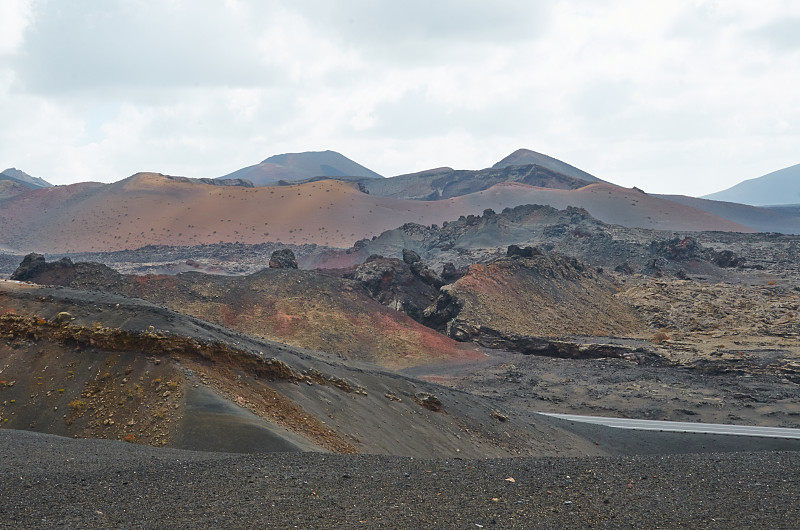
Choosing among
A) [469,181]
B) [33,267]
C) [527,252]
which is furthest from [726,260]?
[469,181]

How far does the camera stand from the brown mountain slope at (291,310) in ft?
121

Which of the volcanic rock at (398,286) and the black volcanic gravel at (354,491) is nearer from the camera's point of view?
the black volcanic gravel at (354,491)

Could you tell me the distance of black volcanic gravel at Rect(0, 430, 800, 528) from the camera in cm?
777

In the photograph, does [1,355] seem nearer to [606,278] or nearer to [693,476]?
[693,476]

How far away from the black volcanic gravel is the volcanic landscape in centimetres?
5

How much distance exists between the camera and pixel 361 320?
132ft

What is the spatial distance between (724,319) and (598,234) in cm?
4024

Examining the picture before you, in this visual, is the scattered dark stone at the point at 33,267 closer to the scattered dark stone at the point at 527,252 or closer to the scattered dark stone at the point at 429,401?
the scattered dark stone at the point at 429,401

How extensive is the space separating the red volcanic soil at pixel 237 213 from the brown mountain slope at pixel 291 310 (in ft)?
232

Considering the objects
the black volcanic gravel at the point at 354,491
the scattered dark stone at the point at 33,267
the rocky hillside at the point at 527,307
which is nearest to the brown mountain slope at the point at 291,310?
the scattered dark stone at the point at 33,267

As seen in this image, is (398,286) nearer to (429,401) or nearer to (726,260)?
(429,401)

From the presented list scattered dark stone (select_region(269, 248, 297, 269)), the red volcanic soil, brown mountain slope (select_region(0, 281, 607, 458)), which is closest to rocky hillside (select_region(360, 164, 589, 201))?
the red volcanic soil

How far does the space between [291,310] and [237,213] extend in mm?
87990

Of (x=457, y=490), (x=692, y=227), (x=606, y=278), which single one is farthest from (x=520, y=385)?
(x=692, y=227)
